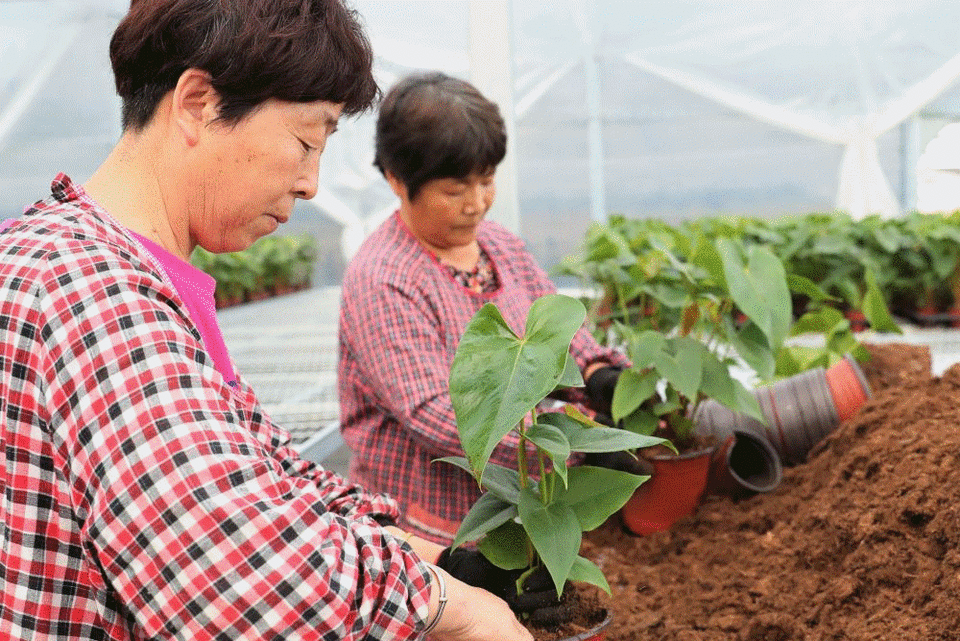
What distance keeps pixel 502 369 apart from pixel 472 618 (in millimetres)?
257

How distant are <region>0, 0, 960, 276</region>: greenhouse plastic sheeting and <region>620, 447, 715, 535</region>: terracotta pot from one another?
362 centimetres

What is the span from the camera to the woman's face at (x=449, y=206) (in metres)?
1.85

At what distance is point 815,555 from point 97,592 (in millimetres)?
1193

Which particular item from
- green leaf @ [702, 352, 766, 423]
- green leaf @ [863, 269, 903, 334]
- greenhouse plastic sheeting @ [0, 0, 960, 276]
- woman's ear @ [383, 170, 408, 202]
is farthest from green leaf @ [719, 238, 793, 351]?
greenhouse plastic sheeting @ [0, 0, 960, 276]

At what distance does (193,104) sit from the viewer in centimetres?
95

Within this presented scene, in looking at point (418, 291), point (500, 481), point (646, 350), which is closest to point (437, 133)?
point (418, 291)

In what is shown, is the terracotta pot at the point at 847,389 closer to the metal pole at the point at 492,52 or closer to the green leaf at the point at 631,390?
the green leaf at the point at 631,390

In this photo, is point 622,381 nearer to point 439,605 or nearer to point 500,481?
point 500,481

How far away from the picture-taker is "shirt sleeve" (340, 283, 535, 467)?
1.67m

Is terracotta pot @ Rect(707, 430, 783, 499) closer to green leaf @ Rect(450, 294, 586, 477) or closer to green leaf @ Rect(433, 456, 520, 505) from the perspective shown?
green leaf @ Rect(433, 456, 520, 505)

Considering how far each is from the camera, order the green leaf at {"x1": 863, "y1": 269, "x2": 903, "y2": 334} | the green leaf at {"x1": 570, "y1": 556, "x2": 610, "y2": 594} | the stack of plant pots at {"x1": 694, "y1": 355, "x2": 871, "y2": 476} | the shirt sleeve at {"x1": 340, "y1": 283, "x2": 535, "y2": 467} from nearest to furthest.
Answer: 1. the green leaf at {"x1": 570, "y1": 556, "x2": 610, "y2": 594}
2. the shirt sleeve at {"x1": 340, "y1": 283, "x2": 535, "y2": 467}
3. the stack of plant pots at {"x1": 694, "y1": 355, "x2": 871, "y2": 476}
4. the green leaf at {"x1": 863, "y1": 269, "x2": 903, "y2": 334}

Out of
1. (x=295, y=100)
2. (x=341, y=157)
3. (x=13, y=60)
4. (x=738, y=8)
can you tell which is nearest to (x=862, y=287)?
(x=738, y=8)

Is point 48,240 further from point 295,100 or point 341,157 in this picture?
point 341,157

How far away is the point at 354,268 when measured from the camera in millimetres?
1869
